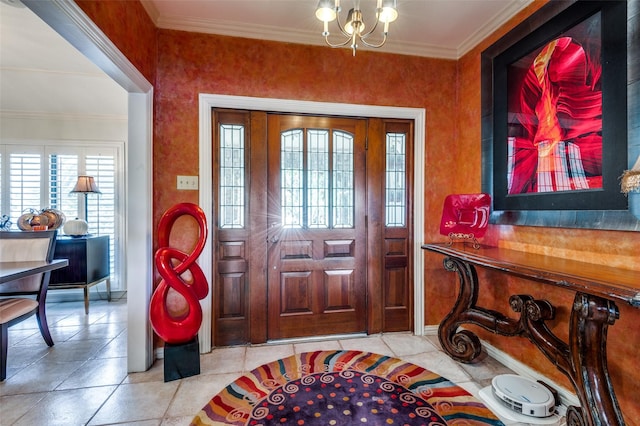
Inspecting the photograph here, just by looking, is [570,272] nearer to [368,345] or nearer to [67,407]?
[368,345]

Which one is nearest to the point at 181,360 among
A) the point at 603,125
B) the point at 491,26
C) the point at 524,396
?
the point at 524,396

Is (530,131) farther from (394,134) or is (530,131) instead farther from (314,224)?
(314,224)

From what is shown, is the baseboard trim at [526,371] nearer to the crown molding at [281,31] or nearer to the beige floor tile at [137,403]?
the beige floor tile at [137,403]

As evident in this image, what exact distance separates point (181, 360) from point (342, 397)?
46.7 inches

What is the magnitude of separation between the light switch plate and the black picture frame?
2456 millimetres

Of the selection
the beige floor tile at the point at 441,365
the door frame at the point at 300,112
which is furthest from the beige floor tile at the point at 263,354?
the beige floor tile at the point at 441,365

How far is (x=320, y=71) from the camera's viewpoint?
257 centimetres

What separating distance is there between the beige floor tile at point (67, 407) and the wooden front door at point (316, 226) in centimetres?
127

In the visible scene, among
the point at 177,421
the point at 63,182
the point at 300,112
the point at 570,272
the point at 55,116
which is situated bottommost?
the point at 177,421

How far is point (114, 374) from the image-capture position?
211 cm

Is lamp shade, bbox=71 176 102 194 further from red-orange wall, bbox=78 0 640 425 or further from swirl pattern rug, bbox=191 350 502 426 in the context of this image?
swirl pattern rug, bbox=191 350 502 426

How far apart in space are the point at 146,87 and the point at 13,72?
2444 mm

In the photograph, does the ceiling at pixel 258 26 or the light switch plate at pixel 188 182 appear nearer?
the ceiling at pixel 258 26

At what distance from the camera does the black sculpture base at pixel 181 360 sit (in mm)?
2021
